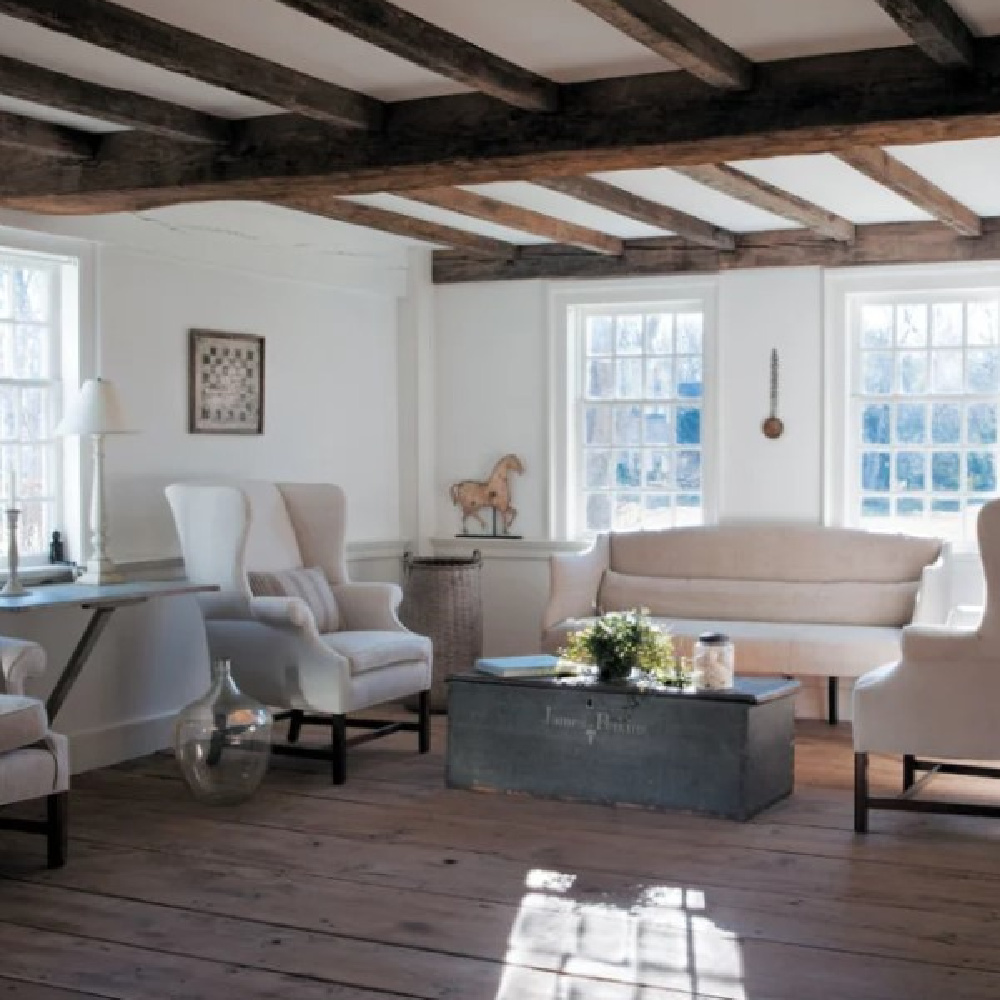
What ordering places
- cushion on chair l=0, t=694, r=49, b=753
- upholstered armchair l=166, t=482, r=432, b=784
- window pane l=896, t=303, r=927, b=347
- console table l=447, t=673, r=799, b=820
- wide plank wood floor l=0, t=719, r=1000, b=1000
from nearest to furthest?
wide plank wood floor l=0, t=719, r=1000, b=1000
cushion on chair l=0, t=694, r=49, b=753
console table l=447, t=673, r=799, b=820
upholstered armchair l=166, t=482, r=432, b=784
window pane l=896, t=303, r=927, b=347

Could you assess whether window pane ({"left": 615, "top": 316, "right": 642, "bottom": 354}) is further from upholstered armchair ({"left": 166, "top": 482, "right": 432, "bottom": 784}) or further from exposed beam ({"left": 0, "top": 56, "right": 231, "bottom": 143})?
exposed beam ({"left": 0, "top": 56, "right": 231, "bottom": 143})

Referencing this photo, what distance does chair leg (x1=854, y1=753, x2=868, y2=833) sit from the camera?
548 centimetres

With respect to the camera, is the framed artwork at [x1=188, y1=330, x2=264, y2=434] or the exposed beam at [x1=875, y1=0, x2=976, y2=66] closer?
the exposed beam at [x1=875, y1=0, x2=976, y2=66]

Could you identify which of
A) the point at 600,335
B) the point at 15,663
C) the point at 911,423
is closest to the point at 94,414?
the point at 15,663

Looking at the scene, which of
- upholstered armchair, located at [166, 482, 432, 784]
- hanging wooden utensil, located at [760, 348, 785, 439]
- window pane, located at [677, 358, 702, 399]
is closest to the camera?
upholstered armchair, located at [166, 482, 432, 784]

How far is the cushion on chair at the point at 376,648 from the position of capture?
6.42m

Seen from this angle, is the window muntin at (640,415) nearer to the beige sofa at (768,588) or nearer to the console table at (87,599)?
the beige sofa at (768,588)

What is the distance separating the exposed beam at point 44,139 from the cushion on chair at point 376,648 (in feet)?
7.14

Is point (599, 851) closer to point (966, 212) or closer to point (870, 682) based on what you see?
point (870, 682)

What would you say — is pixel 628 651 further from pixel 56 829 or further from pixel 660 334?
pixel 660 334

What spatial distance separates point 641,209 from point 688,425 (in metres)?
1.78

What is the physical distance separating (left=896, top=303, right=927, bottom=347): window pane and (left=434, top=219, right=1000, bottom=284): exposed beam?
0.98 ft

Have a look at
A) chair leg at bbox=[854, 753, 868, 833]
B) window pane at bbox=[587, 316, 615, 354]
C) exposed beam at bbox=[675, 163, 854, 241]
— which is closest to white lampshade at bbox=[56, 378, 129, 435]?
exposed beam at bbox=[675, 163, 854, 241]

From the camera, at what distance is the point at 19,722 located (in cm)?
491
